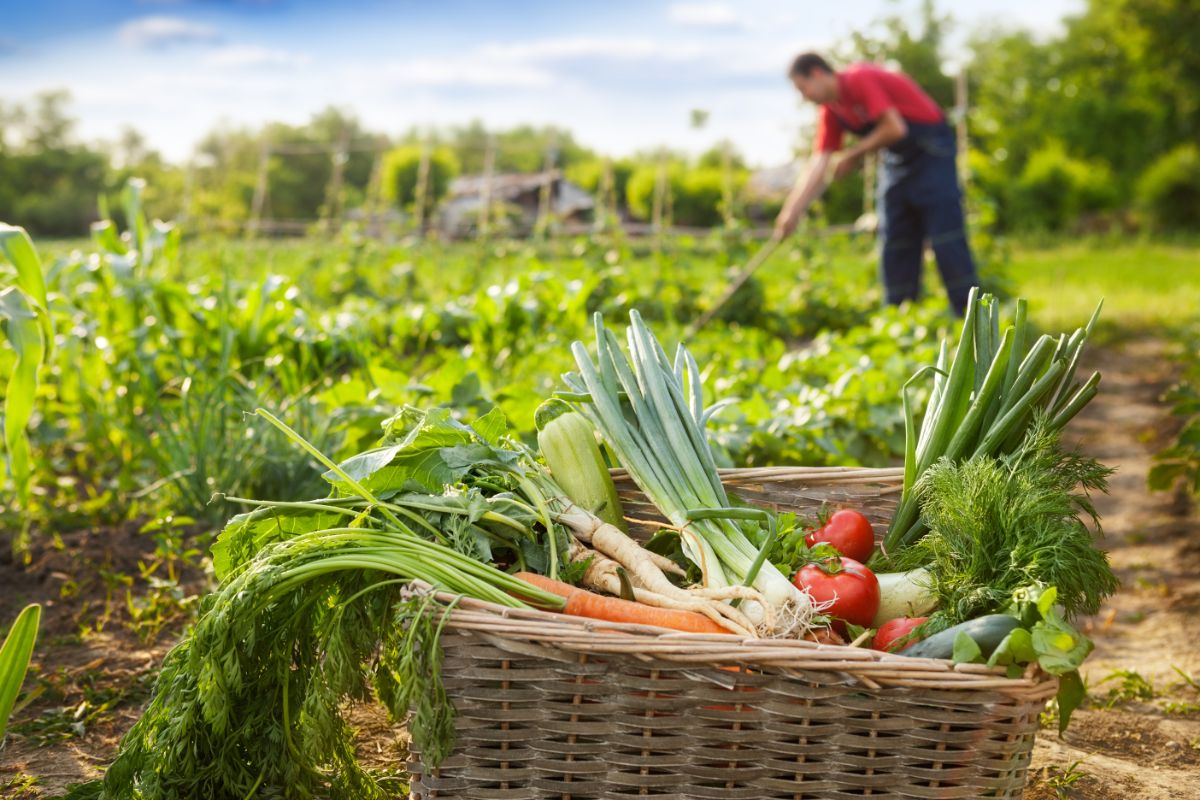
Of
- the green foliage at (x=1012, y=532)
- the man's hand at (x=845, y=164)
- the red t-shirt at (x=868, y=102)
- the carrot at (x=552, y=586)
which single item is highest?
the red t-shirt at (x=868, y=102)

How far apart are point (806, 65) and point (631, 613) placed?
484 centimetres

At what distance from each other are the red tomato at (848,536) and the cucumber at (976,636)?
49 cm

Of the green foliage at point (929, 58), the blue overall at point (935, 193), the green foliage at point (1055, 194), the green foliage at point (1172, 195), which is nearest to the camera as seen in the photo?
the blue overall at point (935, 193)

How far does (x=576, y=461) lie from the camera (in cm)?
225

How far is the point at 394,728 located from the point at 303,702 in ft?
1.90

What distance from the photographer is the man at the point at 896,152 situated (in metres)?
6.13

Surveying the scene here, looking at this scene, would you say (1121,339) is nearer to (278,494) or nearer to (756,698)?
(278,494)

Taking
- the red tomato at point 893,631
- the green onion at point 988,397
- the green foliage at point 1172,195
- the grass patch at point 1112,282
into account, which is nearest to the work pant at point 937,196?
the grass patch at point 1112,282

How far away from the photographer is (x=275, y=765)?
1.93 metres

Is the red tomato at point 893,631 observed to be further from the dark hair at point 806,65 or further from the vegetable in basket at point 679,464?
the dark hair at point 806,65

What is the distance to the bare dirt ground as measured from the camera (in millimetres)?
2285

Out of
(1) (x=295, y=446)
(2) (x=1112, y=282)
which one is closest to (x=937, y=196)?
(1) (x=295, y=446)

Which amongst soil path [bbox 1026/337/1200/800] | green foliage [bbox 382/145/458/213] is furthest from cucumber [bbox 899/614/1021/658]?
green foliage [bbox 382/145/458/213]

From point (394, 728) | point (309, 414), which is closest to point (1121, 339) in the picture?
point (309, 414)
